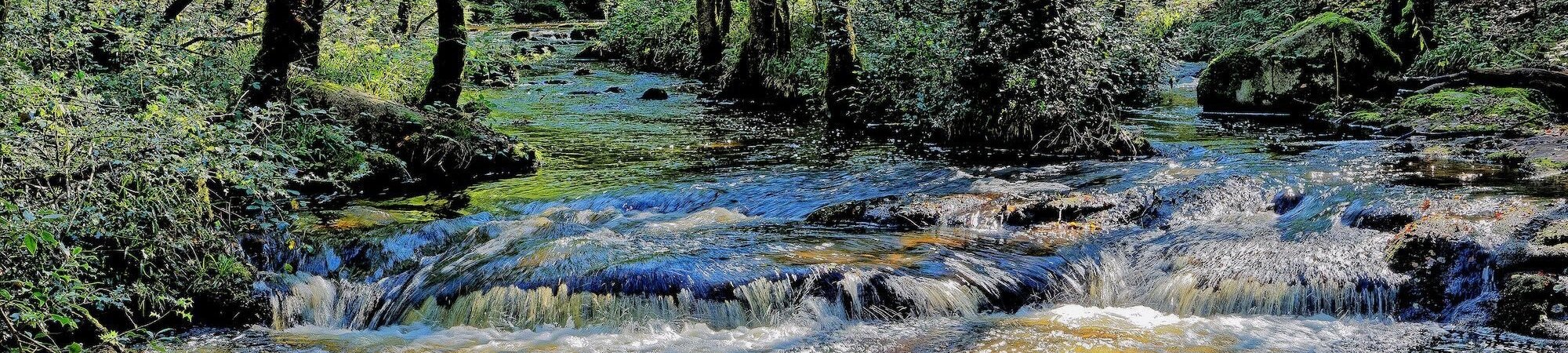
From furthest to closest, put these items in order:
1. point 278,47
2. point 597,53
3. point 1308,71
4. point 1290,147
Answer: point 597,53 < point 1308,71 < point 1290,147 < point 278,47

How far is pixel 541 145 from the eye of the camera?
13.0 m

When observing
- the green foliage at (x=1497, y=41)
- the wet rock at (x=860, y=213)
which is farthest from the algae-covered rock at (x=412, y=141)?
the green foliage at (x=1497, y=41)

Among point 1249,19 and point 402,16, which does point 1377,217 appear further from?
point 1249,19

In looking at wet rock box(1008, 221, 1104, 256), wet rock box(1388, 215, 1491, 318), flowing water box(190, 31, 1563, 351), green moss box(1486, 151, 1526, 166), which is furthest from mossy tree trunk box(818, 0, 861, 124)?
wet rock box(1388, 215, 1491, 318)

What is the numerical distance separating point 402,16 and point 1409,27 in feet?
55.2

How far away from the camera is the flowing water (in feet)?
19.6

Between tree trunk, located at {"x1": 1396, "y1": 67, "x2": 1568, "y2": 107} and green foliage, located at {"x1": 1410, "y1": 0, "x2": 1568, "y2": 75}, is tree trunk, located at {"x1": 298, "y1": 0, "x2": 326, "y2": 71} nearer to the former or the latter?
tree trunk, located at {"x1": 1396, "y1": 67, "x2": 1568, "y2": 107}

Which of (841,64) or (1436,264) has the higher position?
(841,64)

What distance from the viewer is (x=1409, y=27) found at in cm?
1595

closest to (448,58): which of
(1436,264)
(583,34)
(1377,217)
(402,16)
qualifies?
(402,16)

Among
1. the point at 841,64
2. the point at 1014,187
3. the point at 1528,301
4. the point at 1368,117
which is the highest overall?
the point at 841,64

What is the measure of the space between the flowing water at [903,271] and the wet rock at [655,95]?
29.2ft

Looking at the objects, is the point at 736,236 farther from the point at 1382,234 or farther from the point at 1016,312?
the point at 1382,234

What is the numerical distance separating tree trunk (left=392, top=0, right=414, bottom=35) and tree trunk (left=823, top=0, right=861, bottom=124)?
625 centimetres
